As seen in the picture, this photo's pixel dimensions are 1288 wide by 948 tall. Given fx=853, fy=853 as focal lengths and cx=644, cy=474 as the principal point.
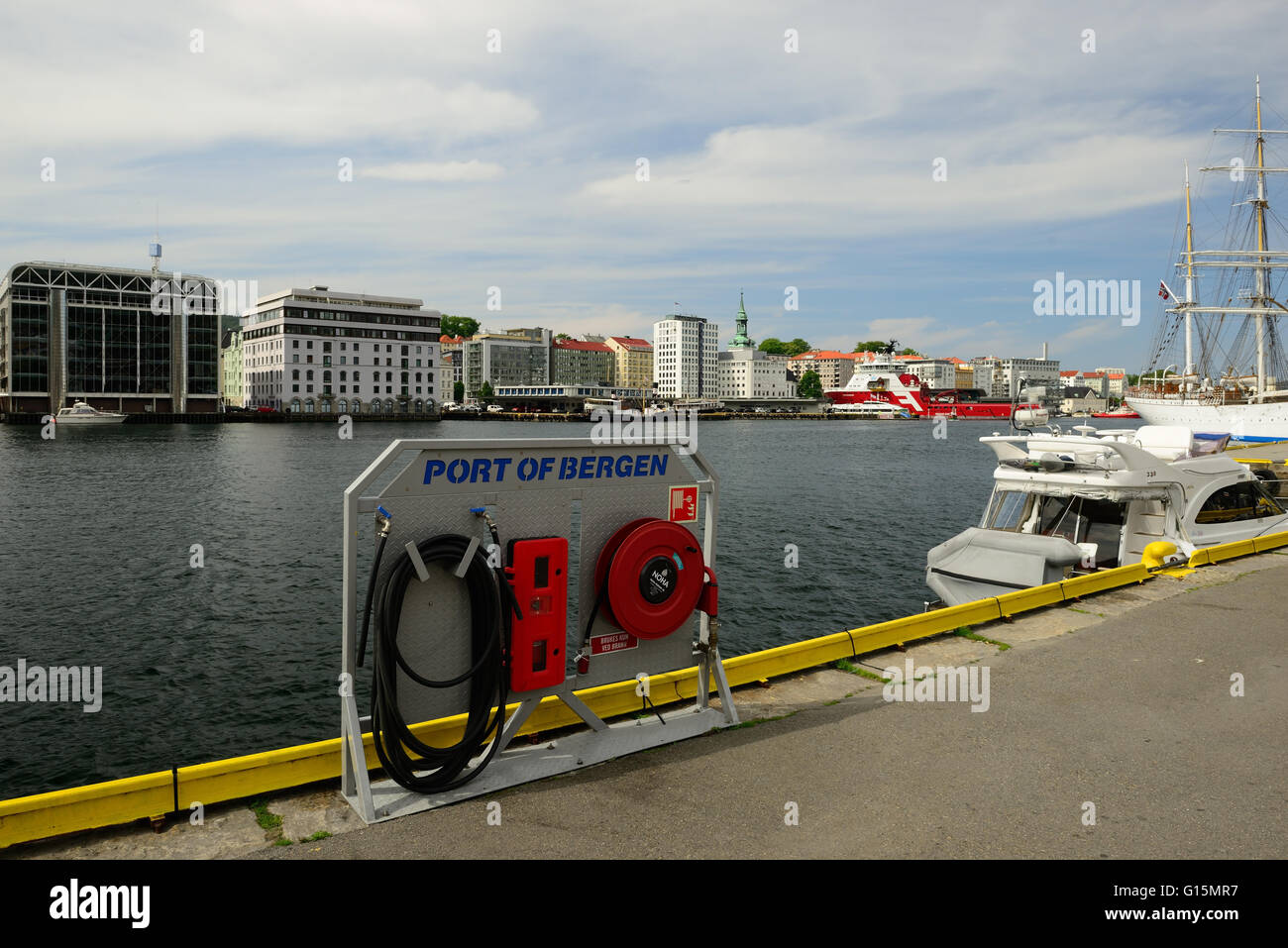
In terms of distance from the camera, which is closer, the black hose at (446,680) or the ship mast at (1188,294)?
the black hose at (446,680)

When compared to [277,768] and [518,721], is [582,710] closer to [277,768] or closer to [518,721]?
[518,721]

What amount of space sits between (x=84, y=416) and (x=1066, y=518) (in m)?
140

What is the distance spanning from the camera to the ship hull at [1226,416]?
3401 inches

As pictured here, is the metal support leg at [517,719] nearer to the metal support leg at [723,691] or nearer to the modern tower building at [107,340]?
the metal support leg at [723,691]

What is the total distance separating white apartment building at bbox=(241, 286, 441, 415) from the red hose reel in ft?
525

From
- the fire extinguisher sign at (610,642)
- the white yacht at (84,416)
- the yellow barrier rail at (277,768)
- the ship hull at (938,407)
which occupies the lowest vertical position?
the yellow barrier rail at (277,768)

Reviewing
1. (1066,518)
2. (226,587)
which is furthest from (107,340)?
(1066,518)

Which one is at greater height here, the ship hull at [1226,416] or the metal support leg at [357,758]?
the ship hull at [1226,416]

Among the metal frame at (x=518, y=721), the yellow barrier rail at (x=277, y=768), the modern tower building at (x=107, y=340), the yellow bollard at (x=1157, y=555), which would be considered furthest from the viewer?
the modern tower building at (x=107, y=340)

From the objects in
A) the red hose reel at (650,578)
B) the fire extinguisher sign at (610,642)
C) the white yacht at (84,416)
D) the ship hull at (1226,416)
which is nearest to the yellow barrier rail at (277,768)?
the fire extinguisher sign at (610,642)

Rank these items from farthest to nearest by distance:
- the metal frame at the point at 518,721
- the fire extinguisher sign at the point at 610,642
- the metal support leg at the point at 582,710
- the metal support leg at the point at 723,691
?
1. the metal support leg at the point at 723,691
2. the fire extinguisher sign at the point at 610,642
3. the metal support leg at the point at 582,710
4. the metal frame at the point at 518,721

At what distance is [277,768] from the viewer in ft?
17.9

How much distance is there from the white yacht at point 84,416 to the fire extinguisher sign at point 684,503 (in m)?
141
